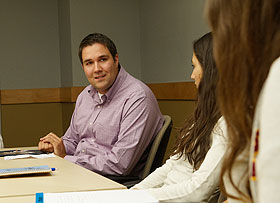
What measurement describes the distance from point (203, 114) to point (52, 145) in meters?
1.37

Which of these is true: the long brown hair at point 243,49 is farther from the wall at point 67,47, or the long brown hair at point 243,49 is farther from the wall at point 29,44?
the wall at point 29,44

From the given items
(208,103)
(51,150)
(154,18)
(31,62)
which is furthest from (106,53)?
(31,62)

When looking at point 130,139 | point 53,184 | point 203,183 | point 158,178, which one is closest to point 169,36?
point 130,139

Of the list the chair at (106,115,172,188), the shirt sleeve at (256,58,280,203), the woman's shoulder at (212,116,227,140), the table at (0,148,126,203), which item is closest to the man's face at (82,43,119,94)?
the chair at (106,115,172,188)

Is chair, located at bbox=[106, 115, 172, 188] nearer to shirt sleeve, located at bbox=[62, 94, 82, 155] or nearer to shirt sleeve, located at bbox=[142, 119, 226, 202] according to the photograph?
shirt sleeve, located at bbox=[62, 94, 82, 155]

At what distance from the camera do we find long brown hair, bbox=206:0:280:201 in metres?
0.67

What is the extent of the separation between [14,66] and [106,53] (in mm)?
2910

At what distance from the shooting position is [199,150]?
1.69 meters

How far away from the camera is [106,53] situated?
108 inches

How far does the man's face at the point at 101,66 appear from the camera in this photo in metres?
2.74

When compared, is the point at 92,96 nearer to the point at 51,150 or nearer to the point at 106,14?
the point at 51,150

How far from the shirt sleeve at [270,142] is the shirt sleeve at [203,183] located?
Answer: 0.83 m

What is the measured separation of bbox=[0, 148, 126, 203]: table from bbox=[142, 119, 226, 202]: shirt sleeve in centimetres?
17

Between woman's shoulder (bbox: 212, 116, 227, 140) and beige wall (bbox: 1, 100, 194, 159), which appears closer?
woman's shoulder (bbox: 212, 116, 227, 140)
